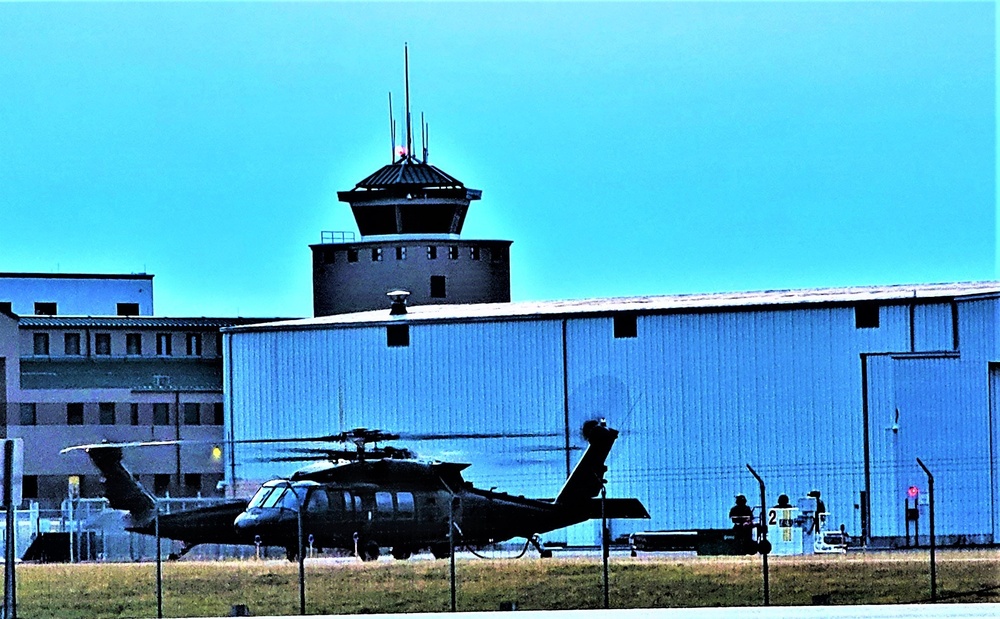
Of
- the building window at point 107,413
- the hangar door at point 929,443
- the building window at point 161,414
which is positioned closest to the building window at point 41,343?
the building window at point 107,413

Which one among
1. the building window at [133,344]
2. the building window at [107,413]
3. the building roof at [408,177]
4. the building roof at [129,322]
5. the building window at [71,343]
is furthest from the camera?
the building roof at [408,177]

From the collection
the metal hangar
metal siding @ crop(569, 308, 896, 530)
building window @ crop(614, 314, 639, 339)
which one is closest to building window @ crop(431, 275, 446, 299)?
the metal hangar

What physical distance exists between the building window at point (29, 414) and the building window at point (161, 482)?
8568 millimetres

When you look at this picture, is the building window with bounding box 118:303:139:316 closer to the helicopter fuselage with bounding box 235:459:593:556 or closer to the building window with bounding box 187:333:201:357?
the building window with bounding box 187:333:201:357

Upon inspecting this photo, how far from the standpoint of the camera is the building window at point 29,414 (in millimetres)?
78625

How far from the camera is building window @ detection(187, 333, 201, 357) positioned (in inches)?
3508

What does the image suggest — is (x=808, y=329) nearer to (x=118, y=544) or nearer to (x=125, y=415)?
(x=118, y=544)

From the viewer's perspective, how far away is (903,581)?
37.4 m

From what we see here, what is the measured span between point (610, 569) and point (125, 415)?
40477mm

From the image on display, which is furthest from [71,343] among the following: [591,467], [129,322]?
[591,467]

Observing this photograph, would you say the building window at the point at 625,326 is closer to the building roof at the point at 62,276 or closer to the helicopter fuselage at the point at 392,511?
the helicopter fuselage at the point at 392,511

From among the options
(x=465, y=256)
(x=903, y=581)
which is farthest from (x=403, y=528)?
(x=465, y=256)

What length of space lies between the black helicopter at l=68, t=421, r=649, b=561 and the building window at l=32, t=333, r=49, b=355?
34.2 metres

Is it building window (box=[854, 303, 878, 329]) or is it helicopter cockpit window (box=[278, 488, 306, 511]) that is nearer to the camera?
helicopter cockpit window (box=[278, 488, 306, 511])
